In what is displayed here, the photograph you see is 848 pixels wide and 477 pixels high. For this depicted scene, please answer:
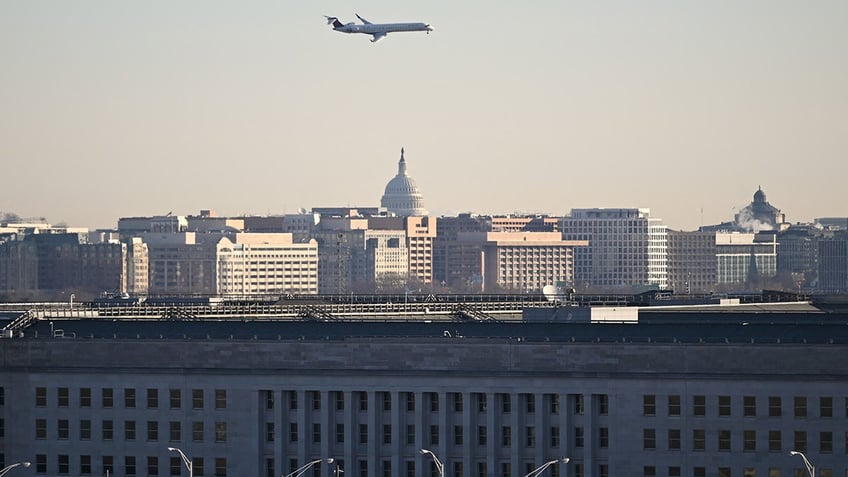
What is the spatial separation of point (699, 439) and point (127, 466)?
1164 inches

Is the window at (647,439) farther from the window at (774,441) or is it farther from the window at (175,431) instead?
the window at (175,431)

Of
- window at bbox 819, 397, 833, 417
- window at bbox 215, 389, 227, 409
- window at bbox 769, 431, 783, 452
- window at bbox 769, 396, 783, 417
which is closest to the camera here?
window at bbox 819, 397, 833, 417

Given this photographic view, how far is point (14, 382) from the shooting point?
14038 centimetres

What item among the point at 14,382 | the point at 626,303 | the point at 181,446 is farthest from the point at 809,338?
the point at 626,303

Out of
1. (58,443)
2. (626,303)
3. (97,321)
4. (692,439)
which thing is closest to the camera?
(692,439)

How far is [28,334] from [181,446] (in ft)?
49.4

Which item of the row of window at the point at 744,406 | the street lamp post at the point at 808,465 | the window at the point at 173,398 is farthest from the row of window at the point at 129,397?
the street lamp post at the point at 808,465

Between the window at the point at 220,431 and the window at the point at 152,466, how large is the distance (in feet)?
10.9

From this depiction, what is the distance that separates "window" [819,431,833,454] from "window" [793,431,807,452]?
0.75 meters

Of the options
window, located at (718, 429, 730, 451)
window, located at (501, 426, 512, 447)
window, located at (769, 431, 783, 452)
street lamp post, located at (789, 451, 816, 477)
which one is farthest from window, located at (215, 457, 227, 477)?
street lamp post, located at (789, 451, 816, 477)

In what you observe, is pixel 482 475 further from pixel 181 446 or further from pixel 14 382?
pixel 14 382

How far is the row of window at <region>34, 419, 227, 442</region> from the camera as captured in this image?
450ft

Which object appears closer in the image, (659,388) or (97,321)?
(659,388)

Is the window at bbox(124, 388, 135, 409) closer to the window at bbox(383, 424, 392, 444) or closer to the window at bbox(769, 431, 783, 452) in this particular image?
the window at bbox(383, 424, 392, 444)
